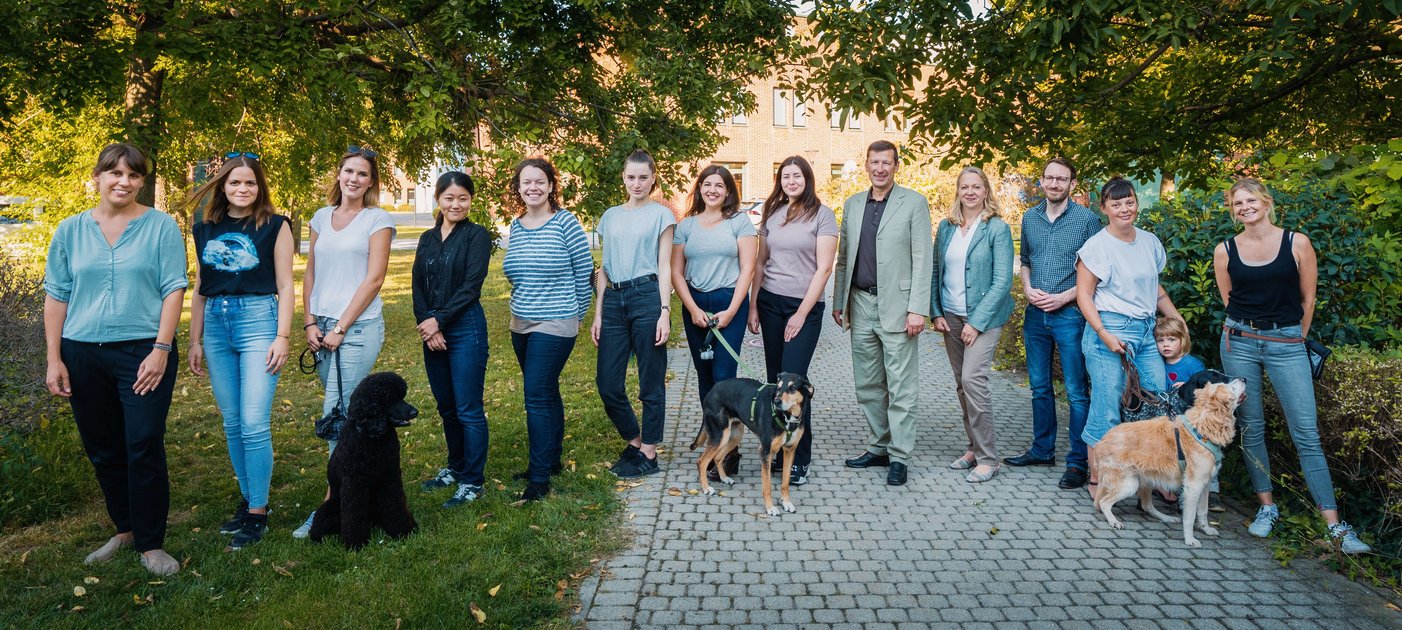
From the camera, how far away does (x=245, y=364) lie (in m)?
4.32

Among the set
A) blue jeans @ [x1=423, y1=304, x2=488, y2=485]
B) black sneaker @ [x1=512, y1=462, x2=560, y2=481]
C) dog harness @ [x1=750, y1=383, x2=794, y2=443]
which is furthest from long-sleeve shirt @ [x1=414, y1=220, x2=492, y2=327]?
dog harness @ [x1=750, y1=383, x2=794, y2=443]

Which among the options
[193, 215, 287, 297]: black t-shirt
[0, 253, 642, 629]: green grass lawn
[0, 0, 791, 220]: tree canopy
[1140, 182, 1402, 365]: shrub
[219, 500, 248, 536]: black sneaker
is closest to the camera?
[0, 253, 642, 629]: green grass lawn

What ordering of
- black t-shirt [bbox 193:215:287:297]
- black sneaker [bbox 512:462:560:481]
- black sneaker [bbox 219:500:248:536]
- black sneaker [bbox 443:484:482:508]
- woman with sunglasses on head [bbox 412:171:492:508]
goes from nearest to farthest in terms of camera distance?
black t-shirt [bbox 193:215:287:297], black sneaker [bbox 219:500:248:536], woman with sunglasses on head [bbox 412:171:492:508], black sneaker [bbox 443:484:482:508], black sneaker [bbox 512:462:560:481]

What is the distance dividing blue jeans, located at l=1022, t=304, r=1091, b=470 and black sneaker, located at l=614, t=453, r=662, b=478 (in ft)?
8.92

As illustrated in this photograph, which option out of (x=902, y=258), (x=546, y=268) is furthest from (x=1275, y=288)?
(x=546, y=268)

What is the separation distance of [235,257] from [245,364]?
1.82 feet

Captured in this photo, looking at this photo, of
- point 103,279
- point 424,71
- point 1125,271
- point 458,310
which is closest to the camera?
point 103,279

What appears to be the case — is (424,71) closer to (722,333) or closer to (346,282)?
(346,282)

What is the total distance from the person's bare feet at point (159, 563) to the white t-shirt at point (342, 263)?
1395mm

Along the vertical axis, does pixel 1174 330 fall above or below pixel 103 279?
below

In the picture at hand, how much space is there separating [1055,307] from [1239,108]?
5572 mm

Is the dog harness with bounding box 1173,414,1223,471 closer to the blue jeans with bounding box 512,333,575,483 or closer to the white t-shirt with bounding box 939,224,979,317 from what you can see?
the white t-shirt with bounding box 939,224,979,317

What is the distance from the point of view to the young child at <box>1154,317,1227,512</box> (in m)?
5.08

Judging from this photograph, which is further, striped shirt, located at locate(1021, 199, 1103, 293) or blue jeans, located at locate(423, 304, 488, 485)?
striped shirt, located at locate(1021, 199, 1103, 293)
